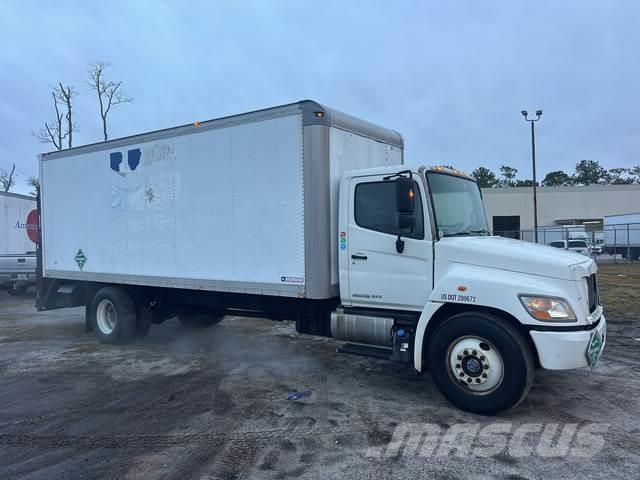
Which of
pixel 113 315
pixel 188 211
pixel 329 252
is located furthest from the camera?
pixel 113 315

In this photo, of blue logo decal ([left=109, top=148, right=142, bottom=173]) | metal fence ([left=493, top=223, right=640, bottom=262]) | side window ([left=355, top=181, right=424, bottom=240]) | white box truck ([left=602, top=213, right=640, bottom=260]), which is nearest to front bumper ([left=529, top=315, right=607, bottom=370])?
side window ([left=355, top=181, right=424, bottom=240])

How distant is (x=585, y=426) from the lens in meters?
4.77

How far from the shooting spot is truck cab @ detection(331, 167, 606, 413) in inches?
188

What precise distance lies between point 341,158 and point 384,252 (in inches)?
54.2

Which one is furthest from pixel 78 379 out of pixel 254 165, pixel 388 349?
pixel 388 349

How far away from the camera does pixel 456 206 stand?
6.00 m

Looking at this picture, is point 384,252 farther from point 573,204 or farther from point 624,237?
point 573,204

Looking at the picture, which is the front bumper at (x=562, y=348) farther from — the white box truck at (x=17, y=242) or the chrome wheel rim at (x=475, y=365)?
the white box truck at (x=17, y=242)

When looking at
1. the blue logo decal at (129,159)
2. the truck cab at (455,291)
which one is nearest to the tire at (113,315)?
the blue logo decal at (129,159)

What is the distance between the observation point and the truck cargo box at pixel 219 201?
607 centimetres

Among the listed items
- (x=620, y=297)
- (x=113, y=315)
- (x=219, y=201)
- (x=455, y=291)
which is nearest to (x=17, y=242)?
(x=113, y=315)

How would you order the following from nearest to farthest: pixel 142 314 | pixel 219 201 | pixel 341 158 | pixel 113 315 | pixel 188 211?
pixel 341 158, pixel 219 201, pixel 188 211, pixel 142 314, pixel 113 315

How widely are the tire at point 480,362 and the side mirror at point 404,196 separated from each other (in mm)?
1254

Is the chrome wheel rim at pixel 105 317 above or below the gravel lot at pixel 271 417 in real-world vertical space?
above
